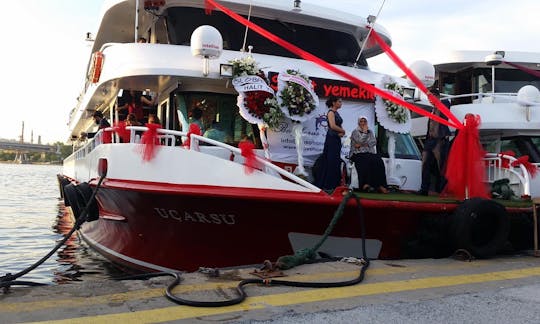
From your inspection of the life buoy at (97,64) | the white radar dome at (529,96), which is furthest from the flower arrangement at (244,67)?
the white radar dome at (529,96)

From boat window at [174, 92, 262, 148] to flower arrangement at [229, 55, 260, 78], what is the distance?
59 cm

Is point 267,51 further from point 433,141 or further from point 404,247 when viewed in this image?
point 404,247

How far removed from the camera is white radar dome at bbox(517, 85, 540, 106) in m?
9.54

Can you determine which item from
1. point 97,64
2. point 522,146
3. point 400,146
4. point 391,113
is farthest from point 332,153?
point 522,146

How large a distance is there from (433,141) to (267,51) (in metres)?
3.04

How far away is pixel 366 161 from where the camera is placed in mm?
7113

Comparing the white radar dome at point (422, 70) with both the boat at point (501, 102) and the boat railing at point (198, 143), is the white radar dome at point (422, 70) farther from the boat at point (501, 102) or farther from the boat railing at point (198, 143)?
the boat railing at point (198, 143)

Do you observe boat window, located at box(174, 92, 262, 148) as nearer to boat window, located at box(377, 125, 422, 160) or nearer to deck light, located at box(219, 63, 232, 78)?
deck light, located at box(219, 63, 232, 78)

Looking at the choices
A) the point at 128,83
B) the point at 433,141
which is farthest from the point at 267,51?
the point at 433,141

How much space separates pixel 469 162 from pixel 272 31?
400 cm

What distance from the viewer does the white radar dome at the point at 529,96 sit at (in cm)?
954

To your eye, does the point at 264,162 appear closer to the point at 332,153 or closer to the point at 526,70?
the point at 332,153

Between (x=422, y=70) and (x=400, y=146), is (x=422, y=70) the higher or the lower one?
the higher one

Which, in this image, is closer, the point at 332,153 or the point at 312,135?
the point at 332,153
